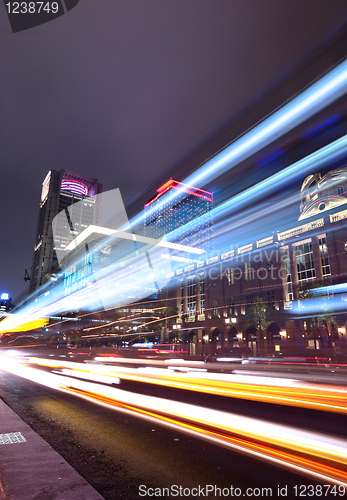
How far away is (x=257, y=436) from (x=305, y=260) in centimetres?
4852

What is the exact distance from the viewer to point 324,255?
1850 inches

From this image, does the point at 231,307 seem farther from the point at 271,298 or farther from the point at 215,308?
the point at 271,298

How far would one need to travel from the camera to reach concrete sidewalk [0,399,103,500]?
3457 millimetres

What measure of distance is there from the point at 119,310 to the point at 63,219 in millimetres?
81047

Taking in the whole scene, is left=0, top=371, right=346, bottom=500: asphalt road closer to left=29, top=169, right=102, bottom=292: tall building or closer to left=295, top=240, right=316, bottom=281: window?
left=295, top=240, right=316, bottom=281: window

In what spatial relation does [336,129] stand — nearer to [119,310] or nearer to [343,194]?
[343,194]

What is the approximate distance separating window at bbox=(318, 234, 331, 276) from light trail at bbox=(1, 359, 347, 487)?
43705mm

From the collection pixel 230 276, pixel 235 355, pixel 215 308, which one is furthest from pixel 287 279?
pixel 235 355

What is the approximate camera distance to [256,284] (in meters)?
55.7

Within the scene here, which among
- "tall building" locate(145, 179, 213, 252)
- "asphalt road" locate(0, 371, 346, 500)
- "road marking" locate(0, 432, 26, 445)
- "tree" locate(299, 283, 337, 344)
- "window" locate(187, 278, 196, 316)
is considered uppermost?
"tall building" locate(145, 179, 213, 252)

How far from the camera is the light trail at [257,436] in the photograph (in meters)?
4.59

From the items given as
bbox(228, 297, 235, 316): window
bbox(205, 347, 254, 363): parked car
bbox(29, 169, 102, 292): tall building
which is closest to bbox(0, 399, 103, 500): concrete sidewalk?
bbox(205, 347, 254, 363): parked car

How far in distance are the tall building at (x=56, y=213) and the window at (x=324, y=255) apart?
13488 cm

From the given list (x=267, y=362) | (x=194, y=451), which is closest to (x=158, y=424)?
(x=194, y=451)
